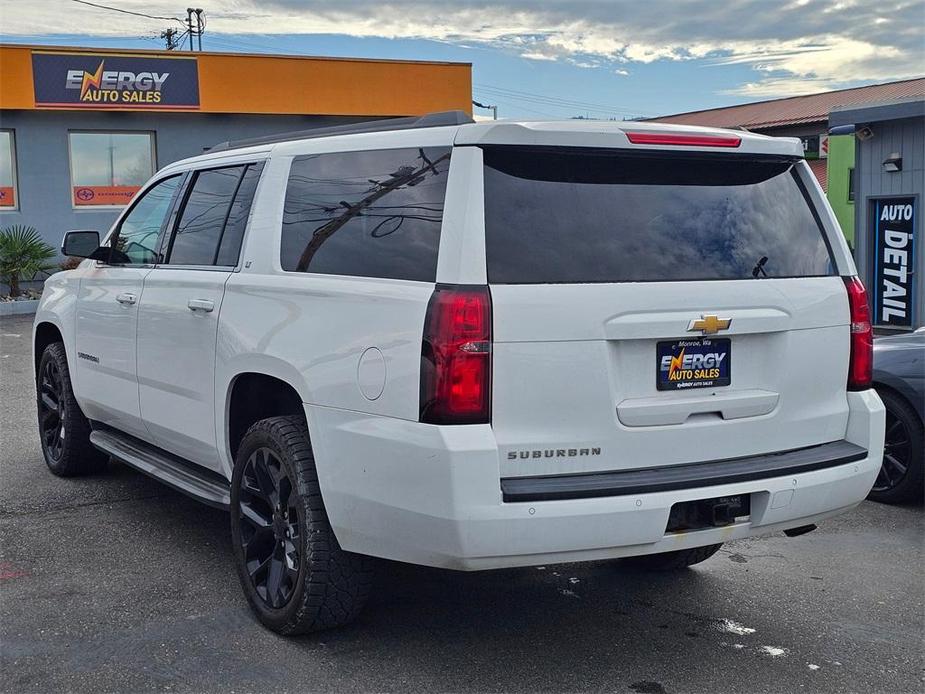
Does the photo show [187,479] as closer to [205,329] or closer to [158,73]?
[205,329]

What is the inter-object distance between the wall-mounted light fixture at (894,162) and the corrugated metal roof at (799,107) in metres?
25.6

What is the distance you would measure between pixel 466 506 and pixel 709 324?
1.08 m

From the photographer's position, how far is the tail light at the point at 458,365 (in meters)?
3.30

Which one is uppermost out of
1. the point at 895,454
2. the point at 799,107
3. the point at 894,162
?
the point at 799,107

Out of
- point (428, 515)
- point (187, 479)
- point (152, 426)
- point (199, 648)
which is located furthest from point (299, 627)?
point (152, 426)

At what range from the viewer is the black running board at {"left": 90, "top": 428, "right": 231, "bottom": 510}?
4.65 m

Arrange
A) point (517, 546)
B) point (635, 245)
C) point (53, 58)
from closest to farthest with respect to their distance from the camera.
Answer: point (517, 546) → point (635, 245) → point (53, 58)

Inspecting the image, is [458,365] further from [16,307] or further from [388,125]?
[16,307]

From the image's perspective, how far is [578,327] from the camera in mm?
3410

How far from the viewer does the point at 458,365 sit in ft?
10.8

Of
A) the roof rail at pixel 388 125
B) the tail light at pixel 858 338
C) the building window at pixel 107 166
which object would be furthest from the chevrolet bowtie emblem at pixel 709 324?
the building window at pixel 107 166

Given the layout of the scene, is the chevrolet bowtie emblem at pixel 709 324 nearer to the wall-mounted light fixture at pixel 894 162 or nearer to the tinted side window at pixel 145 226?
the tinted side window at pixel 145 226

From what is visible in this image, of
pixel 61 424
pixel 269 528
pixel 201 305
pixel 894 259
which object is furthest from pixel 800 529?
pixel 894 259

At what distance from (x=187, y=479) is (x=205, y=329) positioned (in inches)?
31.2
